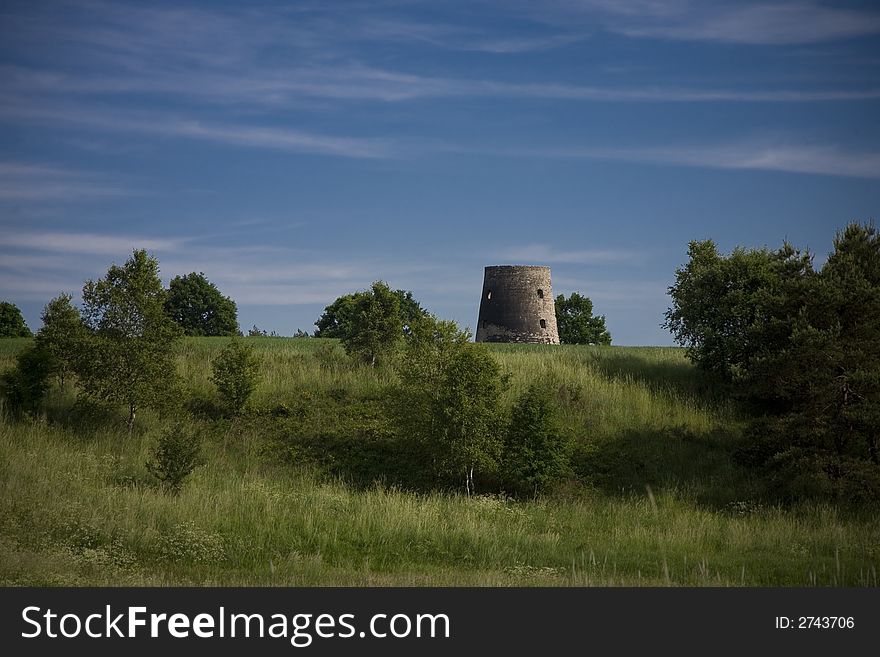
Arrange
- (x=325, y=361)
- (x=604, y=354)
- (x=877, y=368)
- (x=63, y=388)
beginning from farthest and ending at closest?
(x=604, y=354)
(x=325, y=361)
(x=63, y=388)
(x=877, y=368)

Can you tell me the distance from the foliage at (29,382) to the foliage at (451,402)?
11226 mm

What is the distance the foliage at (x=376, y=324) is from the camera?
1298 inches

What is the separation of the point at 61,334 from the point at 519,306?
2785cm

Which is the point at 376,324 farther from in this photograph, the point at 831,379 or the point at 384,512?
the point at 831,379

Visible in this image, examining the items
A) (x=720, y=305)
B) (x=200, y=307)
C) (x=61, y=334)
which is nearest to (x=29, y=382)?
(x=61, y=334)

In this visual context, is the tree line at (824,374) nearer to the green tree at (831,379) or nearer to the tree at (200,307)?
the green tree at (831,379)

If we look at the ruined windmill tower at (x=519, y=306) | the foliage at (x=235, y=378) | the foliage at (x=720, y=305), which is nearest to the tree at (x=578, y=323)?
the ruined windmill tower at (x=519, y=306)

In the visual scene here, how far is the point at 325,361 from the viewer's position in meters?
34.6

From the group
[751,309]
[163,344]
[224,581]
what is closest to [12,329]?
[163,344]

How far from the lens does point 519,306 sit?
50312 mm

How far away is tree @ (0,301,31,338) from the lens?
228 ft
